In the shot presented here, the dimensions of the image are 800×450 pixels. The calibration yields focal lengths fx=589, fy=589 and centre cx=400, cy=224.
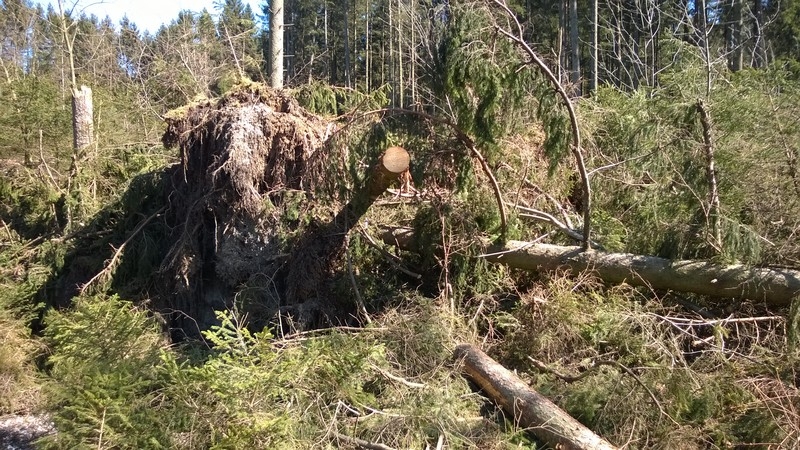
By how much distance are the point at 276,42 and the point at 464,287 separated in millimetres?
6069

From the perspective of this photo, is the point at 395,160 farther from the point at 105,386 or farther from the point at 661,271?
the point at 105,386

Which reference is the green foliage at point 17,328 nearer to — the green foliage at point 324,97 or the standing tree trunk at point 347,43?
the green foliage at point 324,97

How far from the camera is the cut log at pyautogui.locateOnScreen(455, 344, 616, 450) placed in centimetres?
377

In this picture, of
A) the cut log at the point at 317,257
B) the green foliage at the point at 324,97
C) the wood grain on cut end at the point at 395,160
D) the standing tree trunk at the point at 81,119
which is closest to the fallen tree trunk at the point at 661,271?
the cut log at the point at 317,257

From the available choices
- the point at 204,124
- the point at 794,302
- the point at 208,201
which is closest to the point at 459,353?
the point at 794,302

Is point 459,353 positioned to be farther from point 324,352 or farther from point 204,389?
point 204,389

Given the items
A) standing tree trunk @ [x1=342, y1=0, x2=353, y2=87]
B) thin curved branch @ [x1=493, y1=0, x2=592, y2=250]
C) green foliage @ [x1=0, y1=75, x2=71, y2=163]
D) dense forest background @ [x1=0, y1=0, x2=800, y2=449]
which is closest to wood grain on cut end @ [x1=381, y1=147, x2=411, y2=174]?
dense forest background @ [x1=0, y1=0, x2=800, y2=449]

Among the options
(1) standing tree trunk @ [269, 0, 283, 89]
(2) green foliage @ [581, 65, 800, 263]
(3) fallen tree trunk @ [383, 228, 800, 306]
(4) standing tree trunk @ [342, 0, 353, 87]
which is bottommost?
(3) fallen tree trunk @ [383, 228, 800, 306]

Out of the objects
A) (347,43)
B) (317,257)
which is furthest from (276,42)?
(347,43)

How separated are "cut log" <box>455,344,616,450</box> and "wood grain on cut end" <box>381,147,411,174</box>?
164 centimetres

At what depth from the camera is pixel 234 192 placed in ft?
20.0

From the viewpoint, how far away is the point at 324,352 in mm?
4523

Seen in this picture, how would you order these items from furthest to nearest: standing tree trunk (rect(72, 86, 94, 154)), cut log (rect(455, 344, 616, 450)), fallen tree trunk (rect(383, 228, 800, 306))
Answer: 1. standing tree trunk (rect(72, 86, 94, 154))
2. fallen tree trunk (rect(383, 228, 800, 306))
3. cut log (rect(455, 344, 616, 450))

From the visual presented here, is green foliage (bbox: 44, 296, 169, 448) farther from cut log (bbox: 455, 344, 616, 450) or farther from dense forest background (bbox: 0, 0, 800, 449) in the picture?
cut log (bbox: 455, 344, 616, 450)
